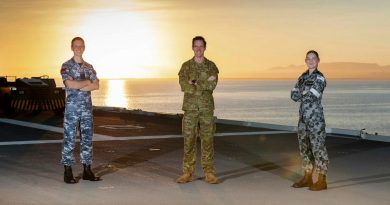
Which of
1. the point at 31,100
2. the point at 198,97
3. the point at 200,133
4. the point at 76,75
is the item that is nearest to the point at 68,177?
the point at 76,75

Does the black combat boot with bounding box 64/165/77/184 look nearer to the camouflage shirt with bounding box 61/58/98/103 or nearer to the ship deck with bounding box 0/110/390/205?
the ship deck with bounding box 0/110/390/205

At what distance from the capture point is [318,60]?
9906 millimetres

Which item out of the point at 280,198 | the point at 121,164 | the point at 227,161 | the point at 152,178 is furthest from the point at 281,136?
Result: the point at 280,198

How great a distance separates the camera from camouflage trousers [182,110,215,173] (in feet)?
34.2

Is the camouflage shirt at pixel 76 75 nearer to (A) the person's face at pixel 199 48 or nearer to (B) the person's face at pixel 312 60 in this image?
(A) the person's face at pixel 199 48

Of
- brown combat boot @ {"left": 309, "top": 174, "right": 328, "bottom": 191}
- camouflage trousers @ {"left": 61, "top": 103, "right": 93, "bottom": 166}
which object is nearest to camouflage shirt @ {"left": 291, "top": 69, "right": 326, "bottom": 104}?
brown combat boot @ {"left": 309, "top": 174, "right": 328, "bottom": 191}

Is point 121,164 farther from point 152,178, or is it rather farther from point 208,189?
point 208,189

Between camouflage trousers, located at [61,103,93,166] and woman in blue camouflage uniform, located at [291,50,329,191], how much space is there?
2.95 m

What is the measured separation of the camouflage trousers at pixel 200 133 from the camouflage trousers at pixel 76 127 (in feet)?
4.57

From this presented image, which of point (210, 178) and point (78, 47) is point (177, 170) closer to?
point (210, 178)

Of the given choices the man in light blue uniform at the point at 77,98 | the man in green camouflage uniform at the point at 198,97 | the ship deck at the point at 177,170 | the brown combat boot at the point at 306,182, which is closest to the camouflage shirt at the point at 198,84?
the man in green camouflage uniform at the point at 198,97

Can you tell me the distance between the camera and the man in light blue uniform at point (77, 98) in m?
10.5

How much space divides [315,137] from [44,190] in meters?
3.67

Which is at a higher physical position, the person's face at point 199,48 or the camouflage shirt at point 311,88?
the person's face at point 199,48
